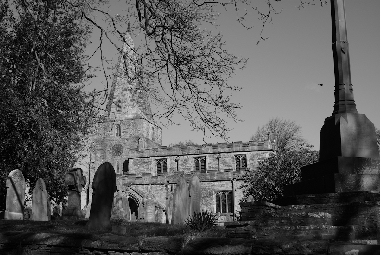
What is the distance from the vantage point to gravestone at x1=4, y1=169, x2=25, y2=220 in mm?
14445

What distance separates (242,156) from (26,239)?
43737 mm

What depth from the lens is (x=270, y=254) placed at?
175 inches

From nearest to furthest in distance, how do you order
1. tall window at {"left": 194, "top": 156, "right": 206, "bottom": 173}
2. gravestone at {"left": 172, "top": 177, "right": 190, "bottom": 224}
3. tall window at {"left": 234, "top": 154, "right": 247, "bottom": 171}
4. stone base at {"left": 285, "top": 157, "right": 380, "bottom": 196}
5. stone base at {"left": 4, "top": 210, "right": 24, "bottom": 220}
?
stone base at {"left": 285, "top": 157, "right": 380, "bottom": 196}
stone base at {"left": 4, "top": 210, "right": 24, "bottom": 220}
gravestone at {"left": 172, "top": 177, "right": 190, "bottom": 224}
tall window at {"left": 234, "top": 154, "right": 247, "bottom": 171}
tall window at {"left": 194, "top": 156, "right": 206, "bottom": 173}

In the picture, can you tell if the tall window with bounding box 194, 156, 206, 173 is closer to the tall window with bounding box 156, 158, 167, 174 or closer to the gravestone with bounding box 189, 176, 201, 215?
the tall window with bounding box 156, 158, 167, 174

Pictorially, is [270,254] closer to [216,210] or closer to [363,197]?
[363,197]

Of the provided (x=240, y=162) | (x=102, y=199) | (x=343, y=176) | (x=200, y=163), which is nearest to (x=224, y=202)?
(x=240, y=162)

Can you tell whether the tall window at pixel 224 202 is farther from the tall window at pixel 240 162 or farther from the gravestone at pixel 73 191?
the gravestone at pixel 73 191

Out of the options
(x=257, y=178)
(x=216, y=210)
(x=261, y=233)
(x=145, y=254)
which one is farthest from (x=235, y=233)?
(x=216, y=210)

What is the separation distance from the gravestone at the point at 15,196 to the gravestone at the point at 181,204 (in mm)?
4996

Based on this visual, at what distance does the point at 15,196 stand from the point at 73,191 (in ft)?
6.19

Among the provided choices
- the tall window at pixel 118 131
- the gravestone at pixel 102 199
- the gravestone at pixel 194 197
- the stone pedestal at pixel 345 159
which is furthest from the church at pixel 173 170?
the stone pedestal at pixel 345 159

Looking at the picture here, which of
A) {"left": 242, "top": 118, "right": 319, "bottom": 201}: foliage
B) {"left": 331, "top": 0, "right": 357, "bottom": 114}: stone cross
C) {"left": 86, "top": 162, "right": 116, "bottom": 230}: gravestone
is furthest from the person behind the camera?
{"left": 242, "top": 118, "right": 319, "bottom": 201}: foliage

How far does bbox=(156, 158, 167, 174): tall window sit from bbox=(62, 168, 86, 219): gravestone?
3529cm

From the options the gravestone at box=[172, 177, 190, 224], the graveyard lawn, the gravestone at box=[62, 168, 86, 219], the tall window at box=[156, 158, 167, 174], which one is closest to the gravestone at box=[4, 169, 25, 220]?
the gravestone at box=[62, 168, 86, 219]
